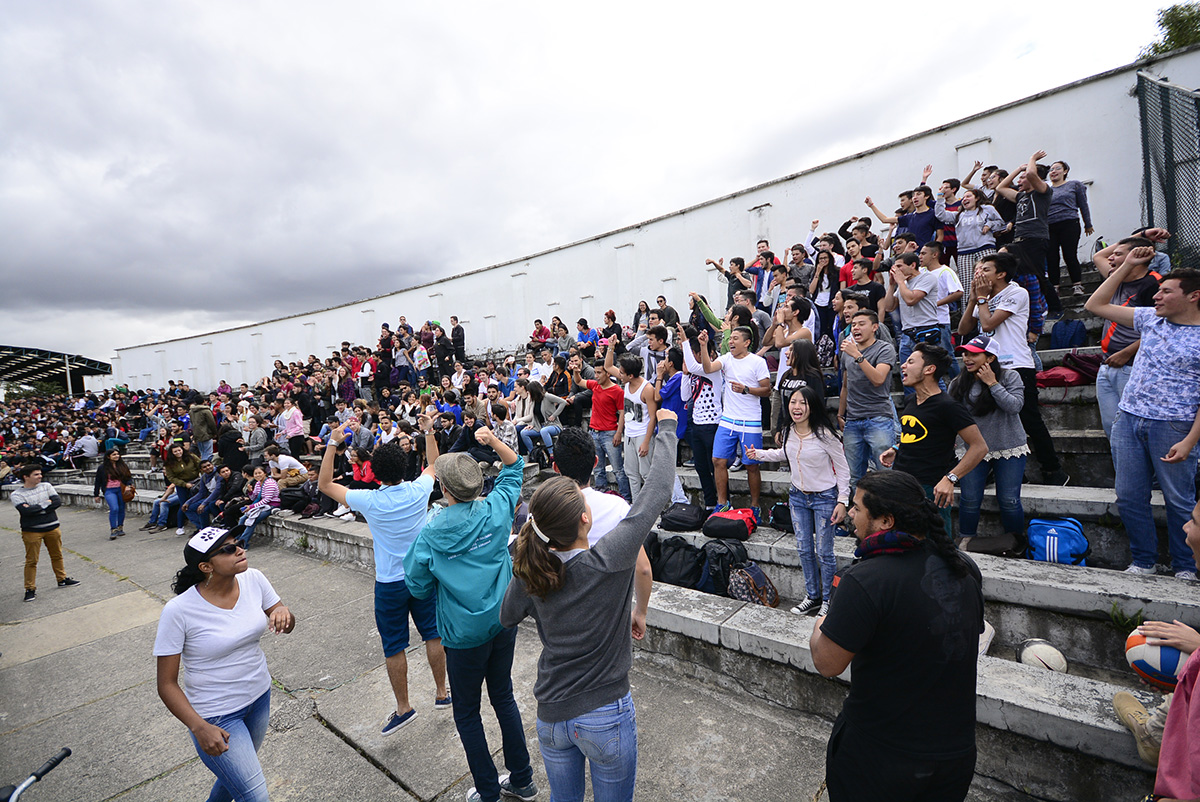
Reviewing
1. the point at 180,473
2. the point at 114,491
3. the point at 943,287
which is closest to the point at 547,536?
the point at 943,287

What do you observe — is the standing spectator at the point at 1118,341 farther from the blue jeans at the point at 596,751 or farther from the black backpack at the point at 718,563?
the blue jeans at the point at 596,751

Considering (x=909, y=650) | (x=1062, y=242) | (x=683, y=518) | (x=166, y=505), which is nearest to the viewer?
(x=909, y=650)

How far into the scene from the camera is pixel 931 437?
10.9 ft

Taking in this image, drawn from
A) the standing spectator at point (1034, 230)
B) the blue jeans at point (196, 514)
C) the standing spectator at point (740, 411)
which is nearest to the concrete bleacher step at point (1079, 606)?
the standing spectator at point (740, 411)

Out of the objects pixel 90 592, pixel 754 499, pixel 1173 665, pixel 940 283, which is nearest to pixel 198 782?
pixel 754 499

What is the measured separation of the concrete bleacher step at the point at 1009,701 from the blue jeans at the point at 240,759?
2475mm

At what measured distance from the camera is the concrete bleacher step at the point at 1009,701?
217cm

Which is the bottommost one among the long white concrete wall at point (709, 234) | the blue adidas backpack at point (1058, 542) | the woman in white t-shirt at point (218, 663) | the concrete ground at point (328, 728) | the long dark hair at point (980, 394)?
the concrete ground at point (328, 728)

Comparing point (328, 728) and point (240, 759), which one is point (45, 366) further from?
point (240, 759)

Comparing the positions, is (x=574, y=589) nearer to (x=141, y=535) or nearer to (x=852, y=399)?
(x=852, y=399)

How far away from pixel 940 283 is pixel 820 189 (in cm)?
926

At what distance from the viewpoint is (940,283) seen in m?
5.22

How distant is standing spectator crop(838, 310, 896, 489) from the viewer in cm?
404

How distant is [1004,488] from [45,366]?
162 feet
